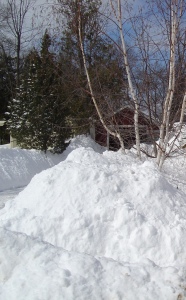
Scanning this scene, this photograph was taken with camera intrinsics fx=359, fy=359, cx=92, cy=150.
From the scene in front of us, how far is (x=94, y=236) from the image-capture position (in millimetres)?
4520

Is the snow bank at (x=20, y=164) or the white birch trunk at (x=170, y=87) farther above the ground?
the white birch trunk at (x=170, y=87)

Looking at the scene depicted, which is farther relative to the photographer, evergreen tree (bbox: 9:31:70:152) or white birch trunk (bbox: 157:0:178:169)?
evergreen tree (bbox: 9:31:70:152)

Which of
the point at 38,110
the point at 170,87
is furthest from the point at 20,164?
the point at 170,87

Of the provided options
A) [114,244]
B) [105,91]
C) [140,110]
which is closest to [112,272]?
[114,244]

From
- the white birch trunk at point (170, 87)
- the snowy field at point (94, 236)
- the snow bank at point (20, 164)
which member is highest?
the white birch trunk at point (170, 87)

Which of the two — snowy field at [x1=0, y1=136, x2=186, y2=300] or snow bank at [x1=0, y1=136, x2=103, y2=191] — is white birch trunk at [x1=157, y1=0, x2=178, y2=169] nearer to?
snowy field at [x1=0, y1=136, x2=186, y2=300]

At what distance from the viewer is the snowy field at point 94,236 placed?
11.0ft

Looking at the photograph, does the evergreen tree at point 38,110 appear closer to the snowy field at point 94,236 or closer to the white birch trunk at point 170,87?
the white birch trunk at point 170,87

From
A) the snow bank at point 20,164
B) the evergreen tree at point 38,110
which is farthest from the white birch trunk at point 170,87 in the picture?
the evergreen tree at point 38,110

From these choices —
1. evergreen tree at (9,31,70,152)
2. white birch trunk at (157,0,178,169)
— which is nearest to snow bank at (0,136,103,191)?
evergreen tree at (9,31,70,152)

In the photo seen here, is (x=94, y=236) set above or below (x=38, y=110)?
below

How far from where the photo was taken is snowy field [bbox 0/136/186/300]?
334cm

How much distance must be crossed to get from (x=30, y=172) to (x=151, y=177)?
27.8ft

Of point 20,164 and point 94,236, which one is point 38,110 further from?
point 94,236
